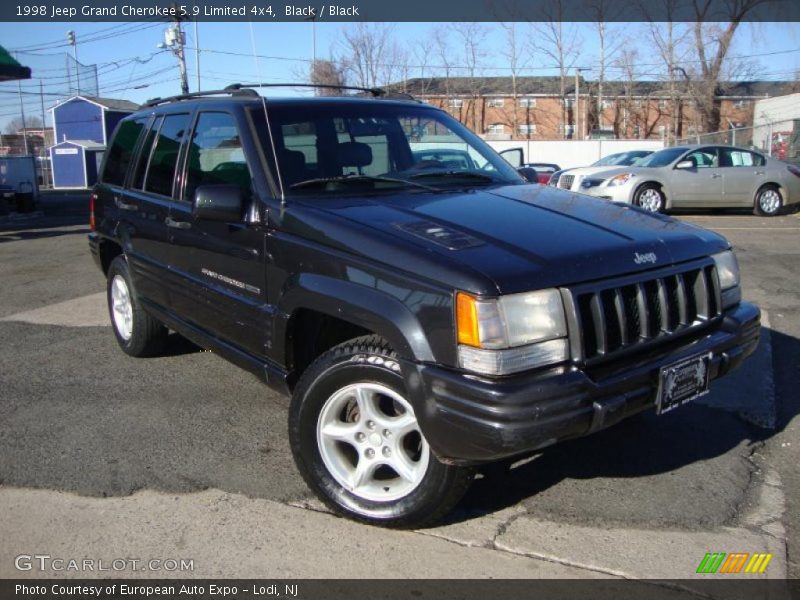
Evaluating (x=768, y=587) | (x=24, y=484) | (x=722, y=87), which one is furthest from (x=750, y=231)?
Result: (x=722, y=87)

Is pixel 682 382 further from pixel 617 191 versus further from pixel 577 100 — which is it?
pixel 577 100

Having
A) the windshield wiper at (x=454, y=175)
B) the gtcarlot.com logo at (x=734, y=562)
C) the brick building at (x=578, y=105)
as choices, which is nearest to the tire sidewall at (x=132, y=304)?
the windshield wiper at (x=454, y=175)

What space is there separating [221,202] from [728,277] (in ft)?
8.39

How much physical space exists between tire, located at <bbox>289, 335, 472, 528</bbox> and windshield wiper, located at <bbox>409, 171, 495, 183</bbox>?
Answer: 1.26 metres

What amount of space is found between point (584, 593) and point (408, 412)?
3.16 feet

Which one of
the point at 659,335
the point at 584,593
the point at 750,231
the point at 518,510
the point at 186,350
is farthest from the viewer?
the point at 750,231

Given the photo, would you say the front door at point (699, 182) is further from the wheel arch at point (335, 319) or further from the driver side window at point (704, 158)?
the wheel arch at point (335, 319)

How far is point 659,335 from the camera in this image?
3096 millimetres

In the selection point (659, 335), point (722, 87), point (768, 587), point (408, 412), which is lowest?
point (768, 587)

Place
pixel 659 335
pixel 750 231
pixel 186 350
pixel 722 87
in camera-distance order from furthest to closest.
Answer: pixel 722 87
pixel 750 231
pixel 186 350
pixel 659 335

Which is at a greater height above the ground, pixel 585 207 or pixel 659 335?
pixel 585 207

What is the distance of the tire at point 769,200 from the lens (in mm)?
16391

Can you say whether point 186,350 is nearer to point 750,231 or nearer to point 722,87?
point 750,231

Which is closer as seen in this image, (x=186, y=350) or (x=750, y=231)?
(x=186, y=350)
